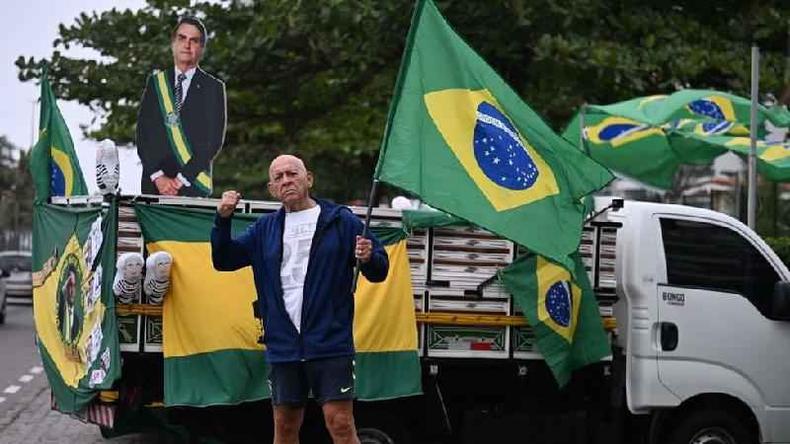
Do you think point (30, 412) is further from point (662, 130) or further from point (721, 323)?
point (662, 130)

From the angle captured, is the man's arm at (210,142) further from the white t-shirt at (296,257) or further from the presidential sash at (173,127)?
the white t-shirt at (296,257)

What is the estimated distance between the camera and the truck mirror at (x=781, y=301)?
9.66m

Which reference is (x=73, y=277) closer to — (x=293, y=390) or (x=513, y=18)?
(x=293, y=390)

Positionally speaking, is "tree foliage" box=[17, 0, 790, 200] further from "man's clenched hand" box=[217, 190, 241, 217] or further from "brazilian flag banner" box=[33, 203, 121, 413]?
"man's clenched hand" box=[217, 190, 241, 217]

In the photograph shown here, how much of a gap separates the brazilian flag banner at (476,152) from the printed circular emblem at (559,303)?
79 cm

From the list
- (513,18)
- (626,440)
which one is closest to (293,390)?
(626,440)

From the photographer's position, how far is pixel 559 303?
30.3 ft

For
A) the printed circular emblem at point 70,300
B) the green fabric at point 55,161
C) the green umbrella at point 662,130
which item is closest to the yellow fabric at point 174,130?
the green fabric at point 55,161

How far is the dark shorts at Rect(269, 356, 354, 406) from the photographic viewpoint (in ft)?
23.4

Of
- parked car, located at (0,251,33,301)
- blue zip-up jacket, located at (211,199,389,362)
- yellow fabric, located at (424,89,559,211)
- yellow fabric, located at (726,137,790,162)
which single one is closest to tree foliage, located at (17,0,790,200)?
yellow fabric, located at (726,137,790,162)

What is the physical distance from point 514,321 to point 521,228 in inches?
44.1

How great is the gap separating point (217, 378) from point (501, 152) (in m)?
2.17

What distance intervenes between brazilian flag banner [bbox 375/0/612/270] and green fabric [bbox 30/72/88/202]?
334 centimetres

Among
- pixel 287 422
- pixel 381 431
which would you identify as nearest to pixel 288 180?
pixel 287 422
